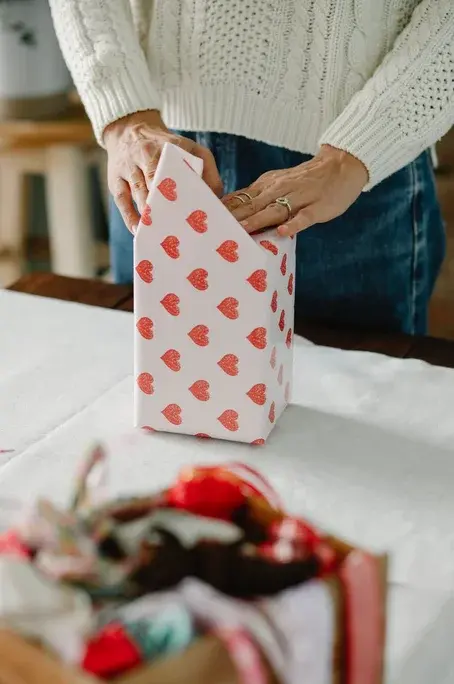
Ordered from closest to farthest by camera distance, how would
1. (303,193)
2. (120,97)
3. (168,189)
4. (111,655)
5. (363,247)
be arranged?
1. (111,655)
2. (168,189)
3. (303,193)
4. (120,97)
5. (363,247)

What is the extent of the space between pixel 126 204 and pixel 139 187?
32 mm

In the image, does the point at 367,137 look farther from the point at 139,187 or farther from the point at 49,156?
the point at 49,156

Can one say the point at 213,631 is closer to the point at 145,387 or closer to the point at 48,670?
the point at 48,670

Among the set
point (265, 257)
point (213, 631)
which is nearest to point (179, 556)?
point (213, 631)

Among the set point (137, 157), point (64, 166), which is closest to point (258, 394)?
point (137, 157)

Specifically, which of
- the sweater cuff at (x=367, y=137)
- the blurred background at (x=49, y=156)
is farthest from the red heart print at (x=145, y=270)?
the blurred background at (x=49, y=156)

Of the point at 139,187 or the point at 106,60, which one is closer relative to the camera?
the point at 139,187

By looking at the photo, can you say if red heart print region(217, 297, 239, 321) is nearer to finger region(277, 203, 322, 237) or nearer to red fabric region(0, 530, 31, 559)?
finger region(277, 203, 322, 237)

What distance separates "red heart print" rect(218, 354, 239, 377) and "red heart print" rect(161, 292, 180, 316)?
57 millimetres

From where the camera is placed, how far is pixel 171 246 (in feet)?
2.75

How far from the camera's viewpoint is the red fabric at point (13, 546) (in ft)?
1.62

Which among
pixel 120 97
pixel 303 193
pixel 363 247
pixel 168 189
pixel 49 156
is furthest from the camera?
pixel 49 156

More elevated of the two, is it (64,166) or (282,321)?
(282,321)

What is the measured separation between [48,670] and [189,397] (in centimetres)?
46
